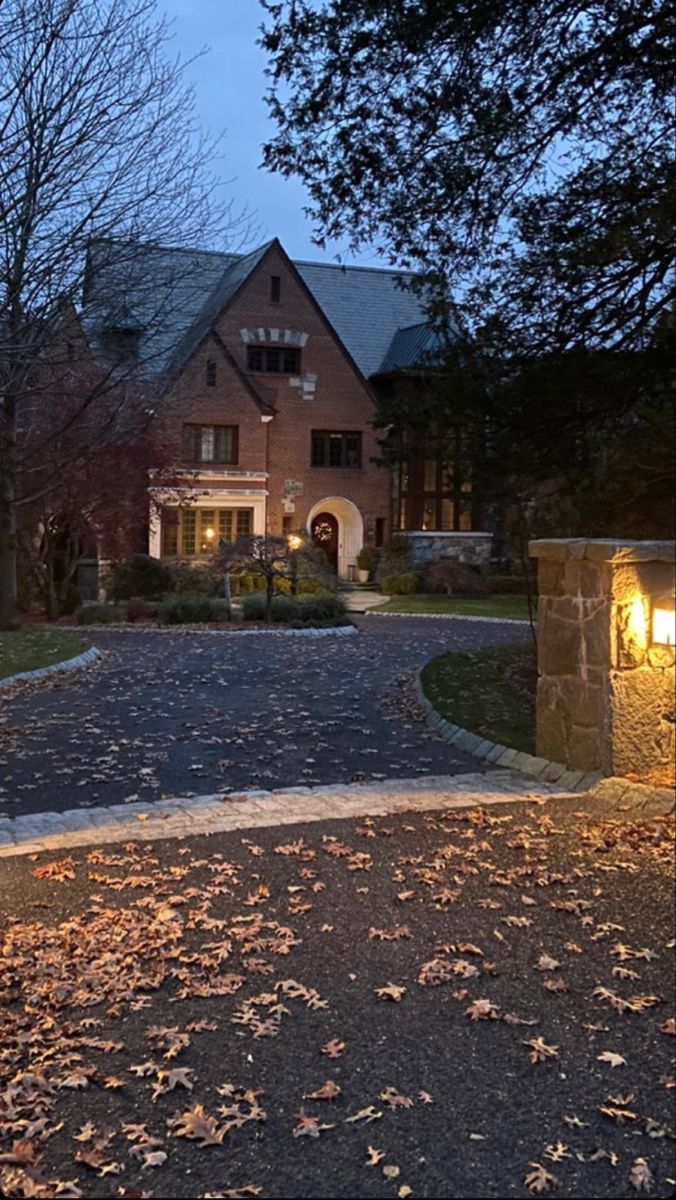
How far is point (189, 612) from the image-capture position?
803 inches

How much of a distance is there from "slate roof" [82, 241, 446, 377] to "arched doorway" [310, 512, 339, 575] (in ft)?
18.7

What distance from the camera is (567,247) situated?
9.04 m

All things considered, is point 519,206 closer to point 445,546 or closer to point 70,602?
point 70,602

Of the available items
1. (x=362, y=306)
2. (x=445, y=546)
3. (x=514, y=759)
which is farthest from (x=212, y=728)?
(x=362, y=306)

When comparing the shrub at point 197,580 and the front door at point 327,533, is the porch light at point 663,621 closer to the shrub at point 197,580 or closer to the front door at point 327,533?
the shrub at point 197,580

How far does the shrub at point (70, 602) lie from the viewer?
79.2 feet

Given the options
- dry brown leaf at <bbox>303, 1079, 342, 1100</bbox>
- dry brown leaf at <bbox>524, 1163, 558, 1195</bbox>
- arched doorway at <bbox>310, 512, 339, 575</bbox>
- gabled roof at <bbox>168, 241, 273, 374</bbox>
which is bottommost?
dry brown leaf at <bbox>524, 1163, 558, 1195</bbox>

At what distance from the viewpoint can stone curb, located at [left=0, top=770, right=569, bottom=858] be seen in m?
5.55

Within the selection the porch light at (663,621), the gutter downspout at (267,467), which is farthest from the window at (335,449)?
the porch light at (663,621)

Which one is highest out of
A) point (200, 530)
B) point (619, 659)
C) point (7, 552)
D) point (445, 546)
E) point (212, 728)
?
point (200, 530)

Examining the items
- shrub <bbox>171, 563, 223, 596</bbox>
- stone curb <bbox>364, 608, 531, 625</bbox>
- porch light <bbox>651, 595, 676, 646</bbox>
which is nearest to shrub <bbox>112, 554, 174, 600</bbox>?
shrub <bbox>171, 563, 223, 596</bbox>

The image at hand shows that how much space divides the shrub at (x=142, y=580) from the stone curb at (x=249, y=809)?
63.3 ft

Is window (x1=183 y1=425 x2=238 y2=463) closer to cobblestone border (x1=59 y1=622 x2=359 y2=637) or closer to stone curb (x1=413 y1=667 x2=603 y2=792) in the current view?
cobblestone border (x1=59 y1=622 x2=359 y2=637)

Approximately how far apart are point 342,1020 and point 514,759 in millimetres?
4011
